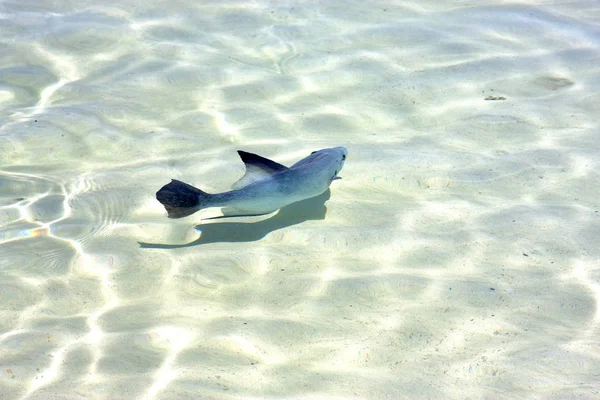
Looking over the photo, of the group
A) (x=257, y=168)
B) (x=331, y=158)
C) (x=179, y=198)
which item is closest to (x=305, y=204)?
(x=331, y=158)

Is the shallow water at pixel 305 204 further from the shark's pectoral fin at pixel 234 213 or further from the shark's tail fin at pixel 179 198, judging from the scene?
the shark's tail fin at pixel 179 198

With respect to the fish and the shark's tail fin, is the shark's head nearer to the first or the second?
the fish

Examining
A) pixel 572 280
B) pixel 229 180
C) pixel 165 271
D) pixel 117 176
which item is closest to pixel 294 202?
pixel 229 180

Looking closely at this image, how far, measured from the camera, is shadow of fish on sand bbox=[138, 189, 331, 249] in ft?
11.8

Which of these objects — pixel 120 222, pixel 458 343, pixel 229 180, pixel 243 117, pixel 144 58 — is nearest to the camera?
pixel 458 343

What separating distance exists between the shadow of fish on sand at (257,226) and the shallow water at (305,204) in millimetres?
15

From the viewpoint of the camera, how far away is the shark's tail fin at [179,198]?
3.29 meters

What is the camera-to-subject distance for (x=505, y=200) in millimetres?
3998

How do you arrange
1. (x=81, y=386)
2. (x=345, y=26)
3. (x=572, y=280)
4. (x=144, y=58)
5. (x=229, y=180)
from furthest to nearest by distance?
1. (x=345, y=26)
2. (x=144, y=58)
3. (x=229, y=180)
4. (x=572, y=280)
5. (x=81, y=386)

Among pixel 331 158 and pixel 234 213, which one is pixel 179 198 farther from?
pixel 331 158

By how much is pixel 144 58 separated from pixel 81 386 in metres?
4.02

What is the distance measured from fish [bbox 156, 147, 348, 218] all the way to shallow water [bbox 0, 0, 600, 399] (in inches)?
9.1

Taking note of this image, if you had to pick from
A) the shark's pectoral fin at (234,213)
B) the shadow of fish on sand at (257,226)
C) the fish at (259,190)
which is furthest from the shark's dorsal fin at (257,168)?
the shadow of fish on sand at (257,226)

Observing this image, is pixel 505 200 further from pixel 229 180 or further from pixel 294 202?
pixel 229 180
